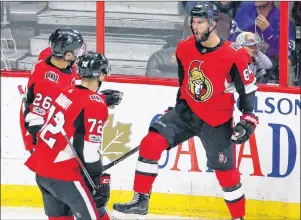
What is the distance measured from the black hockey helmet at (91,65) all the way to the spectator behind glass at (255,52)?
141 cm

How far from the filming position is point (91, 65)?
470 cm

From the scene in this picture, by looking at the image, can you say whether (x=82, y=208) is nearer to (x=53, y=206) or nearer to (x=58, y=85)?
(x=53, y=206)

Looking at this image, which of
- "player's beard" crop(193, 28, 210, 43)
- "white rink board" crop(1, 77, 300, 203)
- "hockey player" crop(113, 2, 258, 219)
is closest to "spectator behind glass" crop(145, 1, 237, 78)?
"white rink board" crop(1, 77, 300, 203)

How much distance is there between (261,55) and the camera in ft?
19.7

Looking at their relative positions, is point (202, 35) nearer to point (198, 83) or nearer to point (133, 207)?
point (198, 83)

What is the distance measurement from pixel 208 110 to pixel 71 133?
1.01m

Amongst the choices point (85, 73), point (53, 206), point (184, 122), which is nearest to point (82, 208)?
point (53, 206)

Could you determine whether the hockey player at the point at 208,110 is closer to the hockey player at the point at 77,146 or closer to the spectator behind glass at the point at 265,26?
the hockey player at the point at 77,146

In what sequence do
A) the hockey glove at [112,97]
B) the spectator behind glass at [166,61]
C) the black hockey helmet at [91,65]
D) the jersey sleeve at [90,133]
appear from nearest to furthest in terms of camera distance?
the jersey sleeve at [90,133] < the black hockey helmet at [91,65] < the hockey glove at [112,97] < the spectator behind glass at [166,61]

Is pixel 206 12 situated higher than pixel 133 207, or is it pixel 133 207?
pixel 206 12

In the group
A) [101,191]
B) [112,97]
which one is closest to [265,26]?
[112,97]

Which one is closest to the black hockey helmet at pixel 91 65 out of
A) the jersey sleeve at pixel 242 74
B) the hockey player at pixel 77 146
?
the hockey player at pixel 77 146

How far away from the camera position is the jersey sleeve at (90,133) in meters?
4.56

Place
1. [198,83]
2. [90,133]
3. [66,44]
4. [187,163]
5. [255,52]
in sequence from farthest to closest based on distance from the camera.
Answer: [187,163], [255,52], [198,83], [66,44], [90,133]
